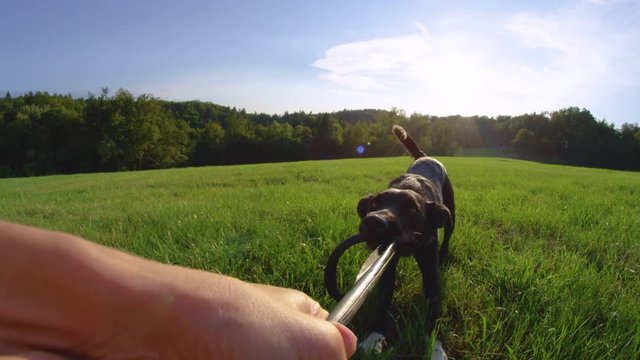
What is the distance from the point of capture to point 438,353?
1941mm

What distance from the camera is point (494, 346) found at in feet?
6.46

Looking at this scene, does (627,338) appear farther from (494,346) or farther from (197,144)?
(197,144)

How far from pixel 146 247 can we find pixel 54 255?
2.98 m

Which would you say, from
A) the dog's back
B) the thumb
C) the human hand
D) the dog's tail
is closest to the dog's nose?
the thumb

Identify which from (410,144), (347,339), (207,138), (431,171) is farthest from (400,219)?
(207,138)

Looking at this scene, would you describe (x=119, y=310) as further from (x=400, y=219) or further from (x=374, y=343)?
(x=400, y=219)

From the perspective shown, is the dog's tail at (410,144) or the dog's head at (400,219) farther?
the dog's tail at (410,144)

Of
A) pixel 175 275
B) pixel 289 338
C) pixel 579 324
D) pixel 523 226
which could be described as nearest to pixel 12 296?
pixel 175 275

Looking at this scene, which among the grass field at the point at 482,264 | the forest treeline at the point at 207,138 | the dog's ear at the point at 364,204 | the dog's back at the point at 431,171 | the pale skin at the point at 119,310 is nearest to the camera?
the pale skin at the point at 119,310

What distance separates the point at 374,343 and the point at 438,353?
0.35 meters

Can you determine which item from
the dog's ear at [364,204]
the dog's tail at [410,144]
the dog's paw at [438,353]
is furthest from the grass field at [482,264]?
the dog's tail at [410,144]

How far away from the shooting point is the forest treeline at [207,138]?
172 ft

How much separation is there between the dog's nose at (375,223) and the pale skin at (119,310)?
4.20 ft

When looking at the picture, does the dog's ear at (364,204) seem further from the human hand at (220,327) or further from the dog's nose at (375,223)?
the human hand at (220,327)
